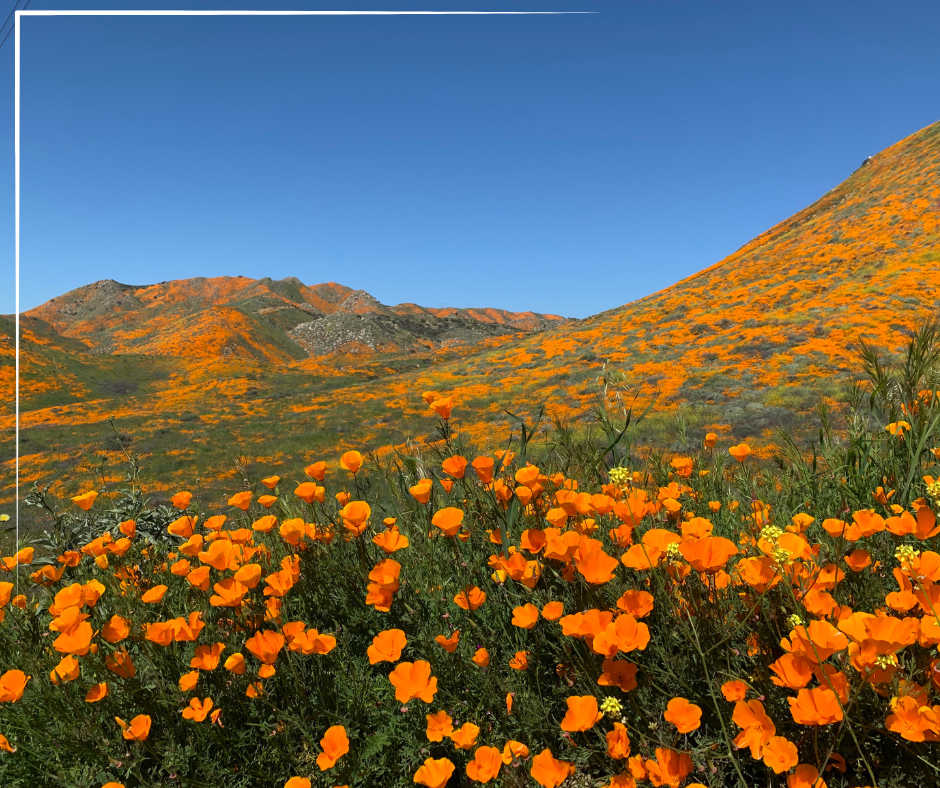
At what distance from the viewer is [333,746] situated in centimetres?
109

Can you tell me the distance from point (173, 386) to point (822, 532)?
128 feet

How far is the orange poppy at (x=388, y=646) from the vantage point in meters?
1.27

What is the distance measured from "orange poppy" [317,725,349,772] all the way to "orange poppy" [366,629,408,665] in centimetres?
19

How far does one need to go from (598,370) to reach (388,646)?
1693 centimetres

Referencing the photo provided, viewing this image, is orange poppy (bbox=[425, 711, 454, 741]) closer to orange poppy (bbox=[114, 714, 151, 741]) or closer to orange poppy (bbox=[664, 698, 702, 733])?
orange poppy (bbox=[664, 698, 702, 733])

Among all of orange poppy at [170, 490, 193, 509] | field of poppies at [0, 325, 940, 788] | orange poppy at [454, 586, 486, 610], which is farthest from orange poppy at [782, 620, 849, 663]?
orange poppy at [170, 490, 193, 509]

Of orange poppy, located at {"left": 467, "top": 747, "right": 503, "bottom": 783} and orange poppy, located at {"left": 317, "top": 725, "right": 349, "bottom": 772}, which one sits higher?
orange poppy, located at {"left": 317, "top": 725, "right": 349, "bottom": 772}

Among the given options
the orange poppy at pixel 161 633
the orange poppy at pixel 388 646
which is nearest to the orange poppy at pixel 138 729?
the orange poppy at pixel 161 633

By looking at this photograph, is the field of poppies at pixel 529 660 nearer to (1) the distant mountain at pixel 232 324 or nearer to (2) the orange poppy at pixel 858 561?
(2) the orange poppy at pixel 858 561

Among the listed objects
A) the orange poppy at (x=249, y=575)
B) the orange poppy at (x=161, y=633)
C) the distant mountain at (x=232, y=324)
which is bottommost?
the orange poppy at (x=161, y=633)

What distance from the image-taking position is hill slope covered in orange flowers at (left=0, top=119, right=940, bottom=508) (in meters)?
13.5

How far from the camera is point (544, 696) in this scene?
143 cm

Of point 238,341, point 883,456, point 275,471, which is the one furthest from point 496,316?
point 883,456

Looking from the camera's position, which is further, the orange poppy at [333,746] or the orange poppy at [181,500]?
the orange poppy at [181,500]
